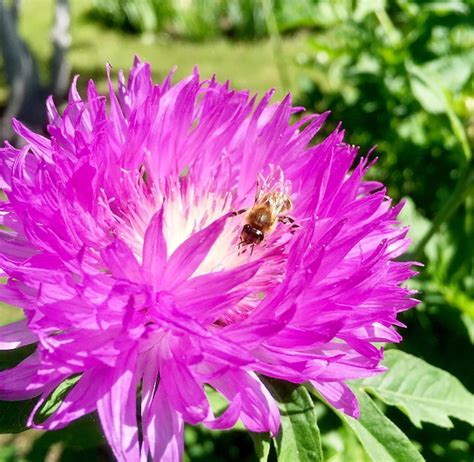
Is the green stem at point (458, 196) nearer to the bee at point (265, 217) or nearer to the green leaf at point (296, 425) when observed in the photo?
the bee at point (265, 217)

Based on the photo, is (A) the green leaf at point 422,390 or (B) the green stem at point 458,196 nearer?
(A) the green leaf at point 422,390

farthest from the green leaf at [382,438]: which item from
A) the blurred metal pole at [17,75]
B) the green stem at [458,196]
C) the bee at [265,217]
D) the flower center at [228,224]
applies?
the blurred metal pole at [17,75]

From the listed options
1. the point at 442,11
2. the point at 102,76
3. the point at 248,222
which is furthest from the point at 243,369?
the point at 102,76

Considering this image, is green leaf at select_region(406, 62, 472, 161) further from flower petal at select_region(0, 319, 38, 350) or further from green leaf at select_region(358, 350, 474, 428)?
flower petal at select_region(0, 319, 38, 350)

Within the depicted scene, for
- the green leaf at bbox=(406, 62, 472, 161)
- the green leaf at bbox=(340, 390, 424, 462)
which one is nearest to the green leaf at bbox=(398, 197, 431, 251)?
the green leaf at bbox=(406, 62, 472, 161)

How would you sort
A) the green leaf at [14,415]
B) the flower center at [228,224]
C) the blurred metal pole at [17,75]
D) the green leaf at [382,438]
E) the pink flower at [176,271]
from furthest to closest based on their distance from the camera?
the blurred metal pole at [17,75]
the flower center at [228,224]
the green leaf at [382,438]
the green leaf at [14,415]
the pink flower at [176,271]

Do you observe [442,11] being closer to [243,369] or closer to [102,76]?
[243,369]
